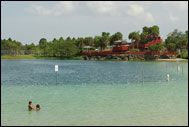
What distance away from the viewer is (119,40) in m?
171

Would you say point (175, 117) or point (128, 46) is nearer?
point (175, 117)

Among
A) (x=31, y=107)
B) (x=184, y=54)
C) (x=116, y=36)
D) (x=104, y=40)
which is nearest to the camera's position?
(x=31, y=107)

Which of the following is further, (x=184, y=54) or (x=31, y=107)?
(x=184, y=54)

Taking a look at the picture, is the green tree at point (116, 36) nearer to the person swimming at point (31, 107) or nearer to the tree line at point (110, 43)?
the tree line at point (110, 43)

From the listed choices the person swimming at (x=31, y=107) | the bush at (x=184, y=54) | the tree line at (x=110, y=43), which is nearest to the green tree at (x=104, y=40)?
the tree line at (x=110, y=43)

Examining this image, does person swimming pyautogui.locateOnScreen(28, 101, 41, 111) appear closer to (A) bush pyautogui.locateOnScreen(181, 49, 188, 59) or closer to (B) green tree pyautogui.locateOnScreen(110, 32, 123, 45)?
(A) bush pyautogui.locateOnScreen(181, 49, 188, 59)

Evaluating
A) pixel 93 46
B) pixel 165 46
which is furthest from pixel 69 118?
pixel 93 46

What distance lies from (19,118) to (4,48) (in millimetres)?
175471

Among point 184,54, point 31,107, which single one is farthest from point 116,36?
point 31,107

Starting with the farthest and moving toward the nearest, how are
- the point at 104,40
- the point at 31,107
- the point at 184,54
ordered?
the point at 104,40 < the point at 184,54 < the point at 31,107

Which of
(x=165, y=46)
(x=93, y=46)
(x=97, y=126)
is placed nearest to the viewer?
(x=97, y=126)

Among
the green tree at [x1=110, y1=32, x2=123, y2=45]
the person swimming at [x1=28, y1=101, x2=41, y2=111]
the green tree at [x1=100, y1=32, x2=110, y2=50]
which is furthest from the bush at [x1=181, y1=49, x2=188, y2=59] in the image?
the person swimming at [x1=28, y1=101, x2=41, y2=111]

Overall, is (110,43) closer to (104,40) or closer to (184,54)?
(104,40)

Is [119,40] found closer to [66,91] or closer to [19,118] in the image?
[66,91]
